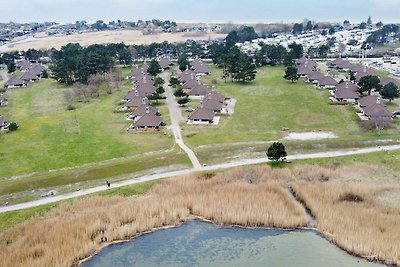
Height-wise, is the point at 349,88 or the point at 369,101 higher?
the point at 349,88

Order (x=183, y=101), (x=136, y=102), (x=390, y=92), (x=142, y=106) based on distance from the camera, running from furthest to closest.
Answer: (x=183, y=101) → (x=136, y=102) → (x=390, y=92) → (x=142, y=106)

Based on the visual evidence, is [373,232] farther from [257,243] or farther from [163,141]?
[163,141]

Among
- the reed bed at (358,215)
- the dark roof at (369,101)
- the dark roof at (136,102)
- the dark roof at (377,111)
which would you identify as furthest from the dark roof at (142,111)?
the dark roof at (369,101)

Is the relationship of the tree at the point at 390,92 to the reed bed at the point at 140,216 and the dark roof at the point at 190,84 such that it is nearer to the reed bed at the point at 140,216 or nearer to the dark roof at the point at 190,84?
the dark roof at the point at 190,84

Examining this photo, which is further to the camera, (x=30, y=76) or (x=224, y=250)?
(x=30, y=76)

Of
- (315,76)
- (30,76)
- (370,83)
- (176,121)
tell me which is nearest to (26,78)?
(30,76)

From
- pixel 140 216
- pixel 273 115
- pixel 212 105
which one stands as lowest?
pixel 140 216

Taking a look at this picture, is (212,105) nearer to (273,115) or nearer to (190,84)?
(273,115)
